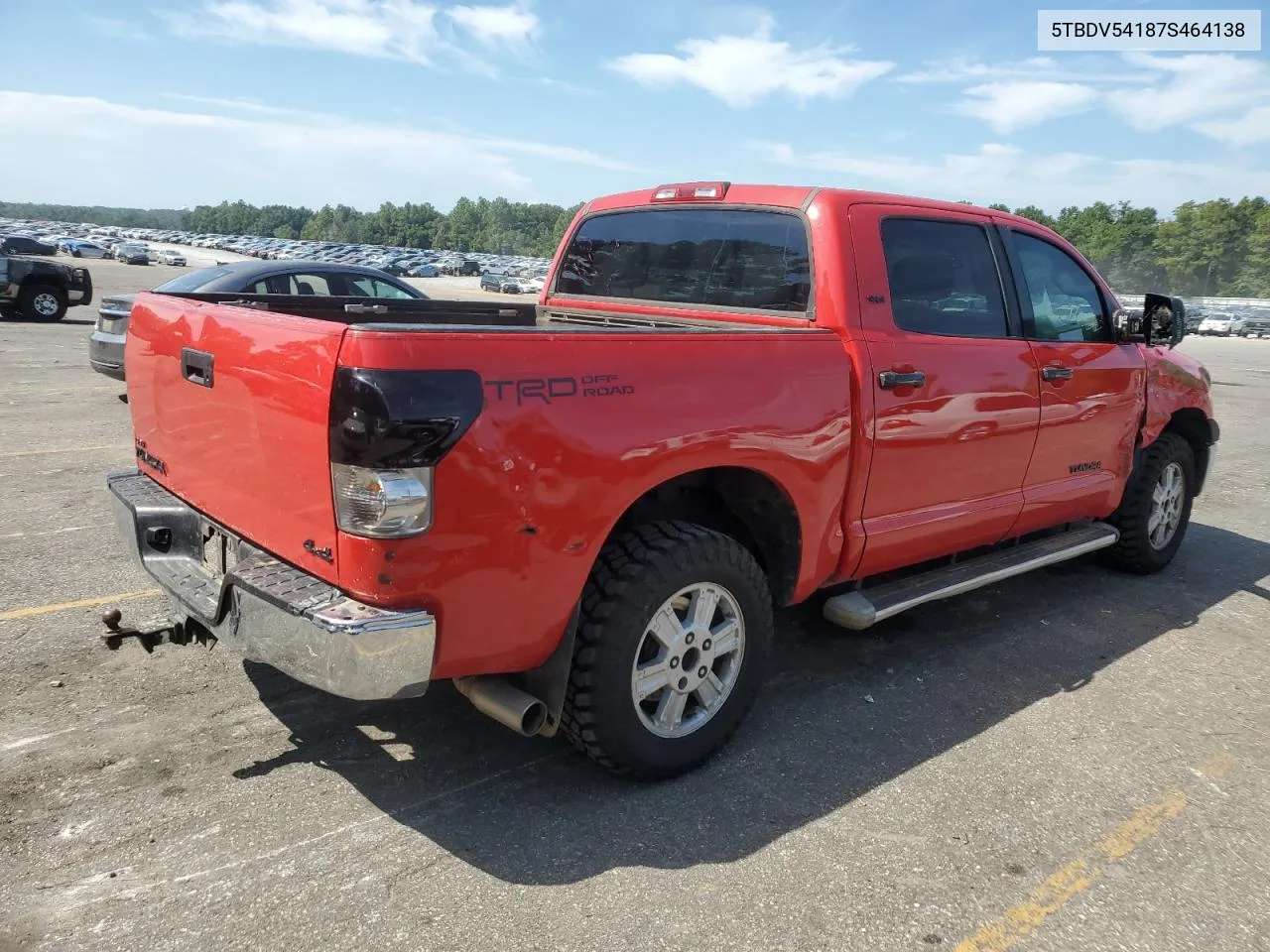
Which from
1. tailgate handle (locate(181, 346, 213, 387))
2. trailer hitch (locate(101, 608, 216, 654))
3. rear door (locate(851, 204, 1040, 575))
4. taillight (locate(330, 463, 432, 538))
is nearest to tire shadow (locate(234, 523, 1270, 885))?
trailer hitch (locate(101, 608, 216, 654))

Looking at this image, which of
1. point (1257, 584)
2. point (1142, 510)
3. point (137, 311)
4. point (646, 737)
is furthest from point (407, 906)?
point (1257, 584)

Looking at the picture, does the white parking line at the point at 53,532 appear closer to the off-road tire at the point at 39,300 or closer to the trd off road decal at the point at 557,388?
the trd off road decal at the point at 557,388

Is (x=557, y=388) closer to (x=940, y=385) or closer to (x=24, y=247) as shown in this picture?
(x=940, y=385)

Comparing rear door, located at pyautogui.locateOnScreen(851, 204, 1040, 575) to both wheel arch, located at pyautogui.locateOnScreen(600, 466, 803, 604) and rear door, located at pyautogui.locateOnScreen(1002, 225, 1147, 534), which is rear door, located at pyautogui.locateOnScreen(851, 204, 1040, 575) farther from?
wheel arch, located at pyautogui.locateOnScreen(600, 466, 803, 604)

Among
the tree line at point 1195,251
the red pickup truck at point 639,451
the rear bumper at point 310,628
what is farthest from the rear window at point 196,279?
the tree line at point 1195,251

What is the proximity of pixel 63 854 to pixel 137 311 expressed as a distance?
1906 millimetres

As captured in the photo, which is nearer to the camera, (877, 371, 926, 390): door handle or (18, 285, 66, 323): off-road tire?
(877, 371, 926, 390): door handle

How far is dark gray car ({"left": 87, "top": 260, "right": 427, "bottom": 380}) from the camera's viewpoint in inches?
370

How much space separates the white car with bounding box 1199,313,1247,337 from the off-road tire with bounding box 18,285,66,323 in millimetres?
56451

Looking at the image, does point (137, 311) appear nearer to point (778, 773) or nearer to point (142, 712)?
point (142, 712)

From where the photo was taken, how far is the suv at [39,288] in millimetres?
18250

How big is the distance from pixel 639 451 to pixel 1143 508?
392 centimetres

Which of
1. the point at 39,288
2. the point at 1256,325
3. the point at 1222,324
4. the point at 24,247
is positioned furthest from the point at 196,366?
the point at 24,247

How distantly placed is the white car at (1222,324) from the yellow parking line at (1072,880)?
59143mm
